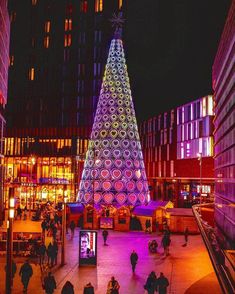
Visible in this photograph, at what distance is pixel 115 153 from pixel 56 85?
39138 millimetres

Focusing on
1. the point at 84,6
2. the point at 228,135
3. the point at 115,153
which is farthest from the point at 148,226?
the point at 84,6

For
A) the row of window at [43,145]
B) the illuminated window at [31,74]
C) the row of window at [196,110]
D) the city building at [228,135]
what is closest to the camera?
the city building at [228,135]

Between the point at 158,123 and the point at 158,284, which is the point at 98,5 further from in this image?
the point at 158,284

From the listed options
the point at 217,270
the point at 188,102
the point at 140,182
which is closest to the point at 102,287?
the point at 217,270

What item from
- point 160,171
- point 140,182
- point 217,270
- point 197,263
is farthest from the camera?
point 160,171

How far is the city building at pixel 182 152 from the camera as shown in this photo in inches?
2330

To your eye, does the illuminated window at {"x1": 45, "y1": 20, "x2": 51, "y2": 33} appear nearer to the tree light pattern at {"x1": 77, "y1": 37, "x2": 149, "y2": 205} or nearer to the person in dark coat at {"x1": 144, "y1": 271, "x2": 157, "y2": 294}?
the tree light pattern at {"x1": 77, "y1": 37, "x2": 149, "y2": 205}

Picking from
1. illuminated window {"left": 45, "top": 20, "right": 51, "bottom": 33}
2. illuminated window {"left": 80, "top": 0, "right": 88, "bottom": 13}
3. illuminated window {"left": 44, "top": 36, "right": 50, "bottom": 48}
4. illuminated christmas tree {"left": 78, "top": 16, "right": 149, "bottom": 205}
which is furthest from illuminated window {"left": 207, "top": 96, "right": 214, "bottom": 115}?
illuminated window {"left": 45, "top": 20, "right": 51, "bottom": 33}

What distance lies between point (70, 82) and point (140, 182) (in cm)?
3934

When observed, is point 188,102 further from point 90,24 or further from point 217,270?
point 217,270

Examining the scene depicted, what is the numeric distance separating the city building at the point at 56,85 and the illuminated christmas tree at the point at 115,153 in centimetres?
3102

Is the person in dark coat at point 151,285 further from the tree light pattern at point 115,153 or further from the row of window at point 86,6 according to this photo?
the row of window at point 86,6

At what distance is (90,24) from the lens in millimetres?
75938

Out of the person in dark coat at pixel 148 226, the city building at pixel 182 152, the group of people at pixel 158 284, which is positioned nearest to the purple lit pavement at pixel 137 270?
the group of people at pixel 158 284
